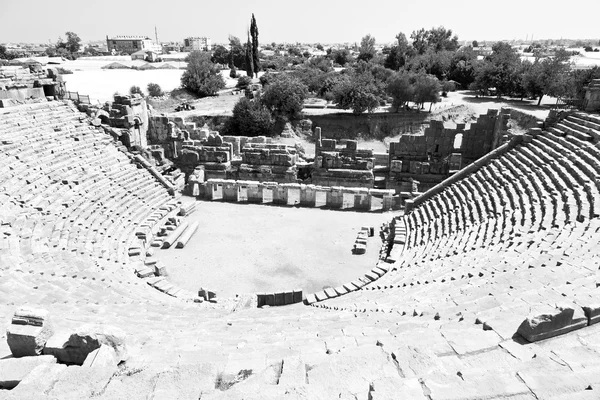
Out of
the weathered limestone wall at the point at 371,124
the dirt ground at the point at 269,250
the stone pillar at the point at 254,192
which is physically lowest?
the dirt ground at the point at 269,250

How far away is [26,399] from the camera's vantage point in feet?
14.8

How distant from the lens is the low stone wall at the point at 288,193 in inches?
811

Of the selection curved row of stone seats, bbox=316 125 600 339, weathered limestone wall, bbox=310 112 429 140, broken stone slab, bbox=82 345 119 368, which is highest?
broken stone slab, bbox=82 345 119 368

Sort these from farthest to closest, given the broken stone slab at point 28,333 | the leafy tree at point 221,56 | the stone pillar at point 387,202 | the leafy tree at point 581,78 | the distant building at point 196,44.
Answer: the distant building at point 196,44
the leafy tree at point 221,56
the leafy tree at point 581,78
the stone pillar at point 387,202
the broken stone slab at point 28,333

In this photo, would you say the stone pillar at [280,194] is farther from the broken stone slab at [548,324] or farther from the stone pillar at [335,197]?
the broken stone slab at [548,324]

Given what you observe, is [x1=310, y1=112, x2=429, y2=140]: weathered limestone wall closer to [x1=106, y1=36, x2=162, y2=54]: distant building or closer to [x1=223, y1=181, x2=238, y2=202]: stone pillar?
[x1=223, y1=181, x2=238, y2=202]: stone pillar

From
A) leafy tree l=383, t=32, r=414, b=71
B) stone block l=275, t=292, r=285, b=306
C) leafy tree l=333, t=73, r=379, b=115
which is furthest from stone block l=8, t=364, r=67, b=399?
leafy tree l=383, t=32, r=414, b=71

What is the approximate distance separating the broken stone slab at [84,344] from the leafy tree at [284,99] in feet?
102

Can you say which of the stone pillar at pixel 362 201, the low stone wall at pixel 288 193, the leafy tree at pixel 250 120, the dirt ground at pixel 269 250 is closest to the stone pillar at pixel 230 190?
the low stone wall at pixel 288 193

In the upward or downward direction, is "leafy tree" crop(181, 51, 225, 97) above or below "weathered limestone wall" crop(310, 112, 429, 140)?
above

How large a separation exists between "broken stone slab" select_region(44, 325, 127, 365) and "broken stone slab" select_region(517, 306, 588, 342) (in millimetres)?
5229

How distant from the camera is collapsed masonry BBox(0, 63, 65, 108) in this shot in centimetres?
2084

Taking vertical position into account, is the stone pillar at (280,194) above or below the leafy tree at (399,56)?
below

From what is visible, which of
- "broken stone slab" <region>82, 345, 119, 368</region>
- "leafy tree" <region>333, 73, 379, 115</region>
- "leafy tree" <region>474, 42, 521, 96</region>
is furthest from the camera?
"leafy tree" <region>474, 42, 521, 96</region>
